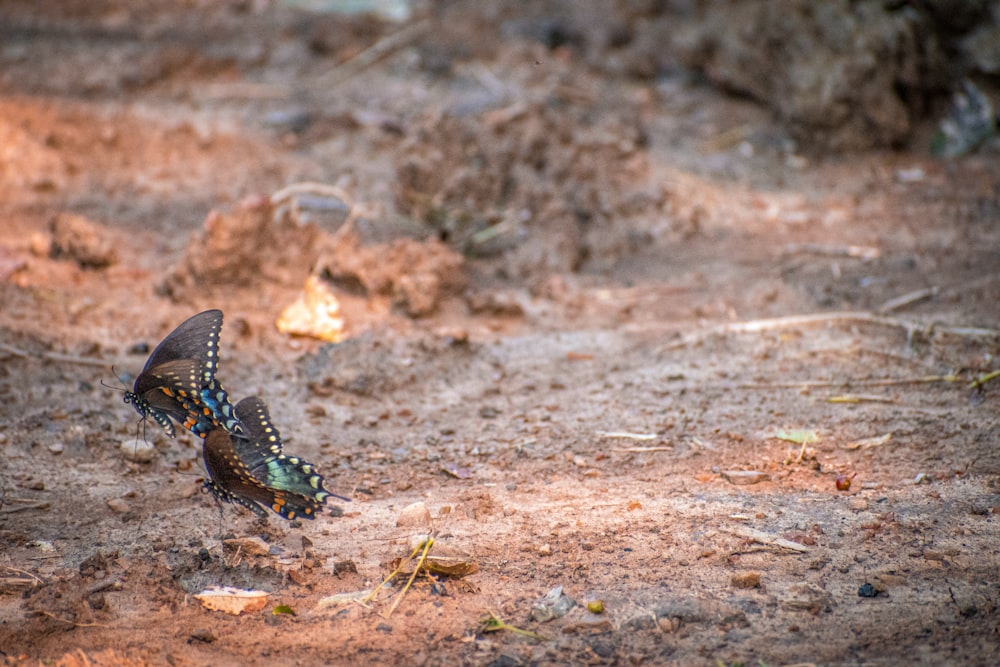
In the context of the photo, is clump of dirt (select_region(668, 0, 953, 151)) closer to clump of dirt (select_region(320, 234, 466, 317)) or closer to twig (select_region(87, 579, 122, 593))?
clump of dirt (select_region(320, 234, 466, 317))

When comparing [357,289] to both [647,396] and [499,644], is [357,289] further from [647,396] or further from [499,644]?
[499,644]

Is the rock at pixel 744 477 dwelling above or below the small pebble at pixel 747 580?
below

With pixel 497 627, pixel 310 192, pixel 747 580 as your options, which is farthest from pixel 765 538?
pixel 310 192

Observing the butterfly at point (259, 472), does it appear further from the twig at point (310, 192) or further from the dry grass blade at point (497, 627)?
the twig at point (310, 192)

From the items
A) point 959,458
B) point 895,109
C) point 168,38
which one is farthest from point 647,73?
point 959,458

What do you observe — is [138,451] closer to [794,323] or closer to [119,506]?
[119,506]

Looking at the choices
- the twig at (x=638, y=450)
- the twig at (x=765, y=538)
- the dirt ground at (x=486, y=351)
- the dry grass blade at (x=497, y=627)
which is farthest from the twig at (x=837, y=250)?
the dry grass blade at (x=497, y=627)

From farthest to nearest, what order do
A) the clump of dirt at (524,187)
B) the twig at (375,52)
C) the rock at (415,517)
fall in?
the twig at (375,52)
the clump of dirt at (524,187)
the rock at (415,517)
